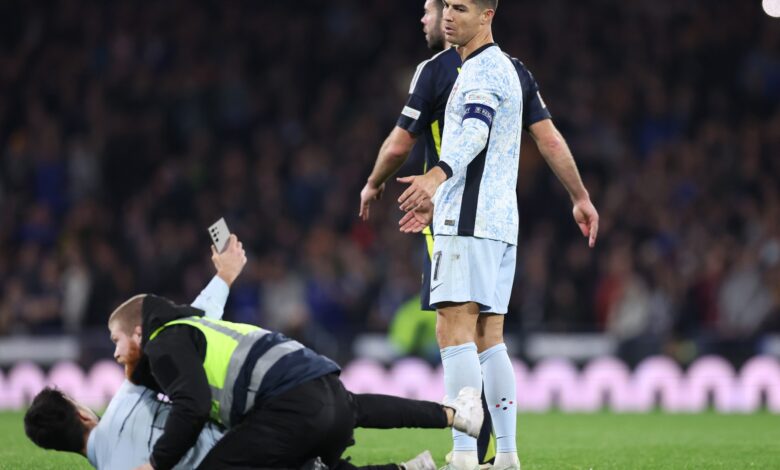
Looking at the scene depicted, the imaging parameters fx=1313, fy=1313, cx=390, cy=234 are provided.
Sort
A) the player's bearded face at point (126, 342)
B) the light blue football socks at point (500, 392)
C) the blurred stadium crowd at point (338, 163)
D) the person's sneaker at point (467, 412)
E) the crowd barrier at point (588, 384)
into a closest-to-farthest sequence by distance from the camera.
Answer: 1. the player's bearded face at point (126, 342)
2. the person's sneaker at point (467, 412)
3. the light blue football socks at point (500, 392)
4. the crowd barrier at point (588, 384)
5. the blurred stadium crowd at point (338, 163)

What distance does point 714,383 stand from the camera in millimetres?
13305

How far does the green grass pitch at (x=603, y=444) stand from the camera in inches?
275

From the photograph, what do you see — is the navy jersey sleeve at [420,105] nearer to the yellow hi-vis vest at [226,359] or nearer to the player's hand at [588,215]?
the player's hand at [588,215]

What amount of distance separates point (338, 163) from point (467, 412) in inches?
438

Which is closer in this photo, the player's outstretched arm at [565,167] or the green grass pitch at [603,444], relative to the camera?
the player's outstretched arm at [565,167]

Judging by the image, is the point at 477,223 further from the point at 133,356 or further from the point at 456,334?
the point at 133,356

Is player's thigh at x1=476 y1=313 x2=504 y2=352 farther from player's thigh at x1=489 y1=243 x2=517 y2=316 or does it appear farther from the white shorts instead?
the white shorts

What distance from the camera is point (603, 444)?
8.45 meters

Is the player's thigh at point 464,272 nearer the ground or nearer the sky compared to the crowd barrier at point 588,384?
nearer the sky

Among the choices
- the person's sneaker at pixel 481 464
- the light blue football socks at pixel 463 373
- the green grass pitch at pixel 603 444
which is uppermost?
the light blue football socks at pixel 463 373

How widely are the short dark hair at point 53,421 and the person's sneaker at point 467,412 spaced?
1.59 metres

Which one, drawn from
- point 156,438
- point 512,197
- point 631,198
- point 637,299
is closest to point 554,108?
point 631,198

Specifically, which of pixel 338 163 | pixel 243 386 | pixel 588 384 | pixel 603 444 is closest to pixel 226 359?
pixel 243 386

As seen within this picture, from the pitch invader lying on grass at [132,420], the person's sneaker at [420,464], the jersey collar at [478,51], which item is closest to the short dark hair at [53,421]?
the pitch invader lying on grass at [132,420]
